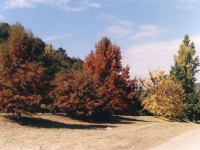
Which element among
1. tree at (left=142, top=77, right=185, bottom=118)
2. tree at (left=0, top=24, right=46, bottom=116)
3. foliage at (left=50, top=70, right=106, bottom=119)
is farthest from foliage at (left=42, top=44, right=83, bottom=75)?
tree at (left=142, top=77, right=185, bottom=118)

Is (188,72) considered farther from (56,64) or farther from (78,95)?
(78,95)

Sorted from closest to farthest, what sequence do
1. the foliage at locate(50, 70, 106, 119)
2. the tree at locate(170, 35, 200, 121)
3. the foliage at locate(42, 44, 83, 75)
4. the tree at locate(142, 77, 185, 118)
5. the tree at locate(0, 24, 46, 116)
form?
the tree at locate(0, 24, 46, 116) < the foliage at locate(42, 44, 83, 75) < the foliage at locate(50, 70, 106, 119) < the tree at locate(142, 77, 185, 118) < the tree at locate(170, 35, 200, 121)

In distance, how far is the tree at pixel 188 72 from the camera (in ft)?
207

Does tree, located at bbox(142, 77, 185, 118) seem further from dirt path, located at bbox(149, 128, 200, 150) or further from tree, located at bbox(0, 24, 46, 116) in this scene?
dirt path, located at bbox(149, 128, 200, 150)

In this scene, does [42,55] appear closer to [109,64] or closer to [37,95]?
[37,95]

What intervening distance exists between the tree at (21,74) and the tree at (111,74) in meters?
15.7

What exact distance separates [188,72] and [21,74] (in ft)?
150

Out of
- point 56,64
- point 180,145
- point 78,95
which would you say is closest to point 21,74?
point 78,95

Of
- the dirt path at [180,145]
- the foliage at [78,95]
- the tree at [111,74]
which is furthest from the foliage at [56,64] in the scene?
the dirt path at [180,145]

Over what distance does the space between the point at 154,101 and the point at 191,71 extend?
2012cm

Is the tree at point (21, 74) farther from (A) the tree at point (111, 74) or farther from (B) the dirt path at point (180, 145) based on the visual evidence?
(A) the tree at point (111, 74)

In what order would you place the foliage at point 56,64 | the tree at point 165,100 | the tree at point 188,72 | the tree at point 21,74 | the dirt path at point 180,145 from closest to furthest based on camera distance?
the dirt path at point 180,145
the tree at point 21,74
the foliage at point 56,64
the tree at point 165,100
the tree at point 188,72

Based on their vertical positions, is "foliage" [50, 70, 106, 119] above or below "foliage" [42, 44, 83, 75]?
below

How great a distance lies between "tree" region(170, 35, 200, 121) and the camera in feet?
207
